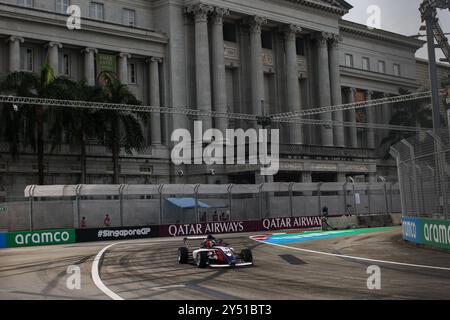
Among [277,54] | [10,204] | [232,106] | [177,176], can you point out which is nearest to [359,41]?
[277,54]

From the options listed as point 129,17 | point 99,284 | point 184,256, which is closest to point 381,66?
point 129,17

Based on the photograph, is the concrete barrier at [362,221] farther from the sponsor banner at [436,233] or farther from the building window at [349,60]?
the building window at [349,60]

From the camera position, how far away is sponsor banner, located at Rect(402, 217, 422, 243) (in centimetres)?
2417

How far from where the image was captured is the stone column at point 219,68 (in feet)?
214

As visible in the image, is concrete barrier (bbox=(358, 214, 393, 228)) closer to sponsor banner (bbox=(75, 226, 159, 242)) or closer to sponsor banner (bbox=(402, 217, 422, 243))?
sponsor banner (bbox=(75, 226, 159, 242))

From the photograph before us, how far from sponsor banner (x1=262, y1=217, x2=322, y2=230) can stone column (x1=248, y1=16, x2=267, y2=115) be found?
21160 mm

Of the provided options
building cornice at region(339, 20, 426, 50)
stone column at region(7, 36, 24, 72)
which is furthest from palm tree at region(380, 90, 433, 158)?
stone column at region(7, 36, 24, 72)

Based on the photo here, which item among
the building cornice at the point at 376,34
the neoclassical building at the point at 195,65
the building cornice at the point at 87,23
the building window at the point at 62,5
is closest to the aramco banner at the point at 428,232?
the neoclassical building at the point at 195,65

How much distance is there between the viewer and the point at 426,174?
76.0 ft

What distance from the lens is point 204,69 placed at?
64188mm

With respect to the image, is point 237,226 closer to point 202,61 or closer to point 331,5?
point 202,61

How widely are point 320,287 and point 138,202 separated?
31126 millimetres

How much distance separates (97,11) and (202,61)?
12554 mm

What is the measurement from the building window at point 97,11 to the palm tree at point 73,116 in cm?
1699
